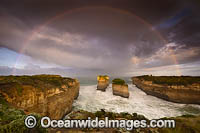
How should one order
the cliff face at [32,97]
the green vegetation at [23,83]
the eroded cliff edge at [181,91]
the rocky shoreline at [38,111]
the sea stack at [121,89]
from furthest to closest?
the sea stack at [121,89]
the eroded cliff edge at [181,91]
the green vegetation at [23,83]
the cliff face at [32,97]
the rocky shoreline at [38,111]

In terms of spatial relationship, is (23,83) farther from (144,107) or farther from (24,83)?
(144,107)

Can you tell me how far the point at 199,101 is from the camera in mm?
18453

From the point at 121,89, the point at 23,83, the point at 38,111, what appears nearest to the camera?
the point at 38,111

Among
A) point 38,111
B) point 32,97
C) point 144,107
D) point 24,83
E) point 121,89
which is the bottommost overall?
point 144,107

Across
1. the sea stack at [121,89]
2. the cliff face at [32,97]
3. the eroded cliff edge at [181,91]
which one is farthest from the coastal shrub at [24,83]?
the eroded cliff edge at [181,91]

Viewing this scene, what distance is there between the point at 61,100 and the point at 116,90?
18801 mm

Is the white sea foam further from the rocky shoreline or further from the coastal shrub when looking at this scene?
the coastal shrub

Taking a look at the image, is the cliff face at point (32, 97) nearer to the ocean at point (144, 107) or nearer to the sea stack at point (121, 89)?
the ocean at point (144, 107)

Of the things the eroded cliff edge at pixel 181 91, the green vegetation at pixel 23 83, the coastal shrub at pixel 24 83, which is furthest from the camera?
the eroded cliff edge at pixel 181 91

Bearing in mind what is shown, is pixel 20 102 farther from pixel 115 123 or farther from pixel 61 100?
pixel 115 123

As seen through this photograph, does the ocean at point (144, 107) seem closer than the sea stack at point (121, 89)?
Yes

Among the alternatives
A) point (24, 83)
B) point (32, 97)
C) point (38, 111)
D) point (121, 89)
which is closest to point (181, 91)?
point (121, 89)

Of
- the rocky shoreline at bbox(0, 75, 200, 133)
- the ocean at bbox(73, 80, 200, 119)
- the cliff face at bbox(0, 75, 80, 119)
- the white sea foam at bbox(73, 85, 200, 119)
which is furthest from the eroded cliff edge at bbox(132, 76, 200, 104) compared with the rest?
the cliff face at bbox(0, 75, 80, 119)

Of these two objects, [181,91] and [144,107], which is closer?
[144,107]
